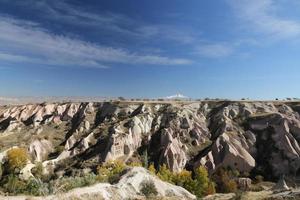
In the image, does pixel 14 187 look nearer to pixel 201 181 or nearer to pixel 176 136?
pixel 201 181

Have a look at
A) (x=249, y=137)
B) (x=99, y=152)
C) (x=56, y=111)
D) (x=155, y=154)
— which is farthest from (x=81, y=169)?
(x=56, y=111)

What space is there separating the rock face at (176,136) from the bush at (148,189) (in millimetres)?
71895

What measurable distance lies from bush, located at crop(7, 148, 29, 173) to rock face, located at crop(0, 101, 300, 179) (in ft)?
29.5

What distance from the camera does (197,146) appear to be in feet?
397

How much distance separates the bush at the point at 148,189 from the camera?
35.3 meters

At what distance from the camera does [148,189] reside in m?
35.6

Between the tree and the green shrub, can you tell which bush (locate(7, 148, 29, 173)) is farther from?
the green shrub

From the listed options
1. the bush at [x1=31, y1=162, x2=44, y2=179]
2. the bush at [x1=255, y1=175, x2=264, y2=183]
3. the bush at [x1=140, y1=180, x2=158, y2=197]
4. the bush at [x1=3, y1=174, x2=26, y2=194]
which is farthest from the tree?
the bush at [x1=140, y1=180, x2=158, y2=197]

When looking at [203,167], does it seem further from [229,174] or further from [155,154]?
[155,154]

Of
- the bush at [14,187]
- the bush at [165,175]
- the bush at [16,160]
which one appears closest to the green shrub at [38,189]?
the bush at [14,187]

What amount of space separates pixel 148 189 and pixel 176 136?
8852cm

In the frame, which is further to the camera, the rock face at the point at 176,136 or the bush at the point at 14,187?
the rock face at the point at 176,136

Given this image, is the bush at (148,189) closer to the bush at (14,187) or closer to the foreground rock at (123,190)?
the foreground rock at (123,190)

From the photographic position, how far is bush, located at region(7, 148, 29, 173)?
333ft
